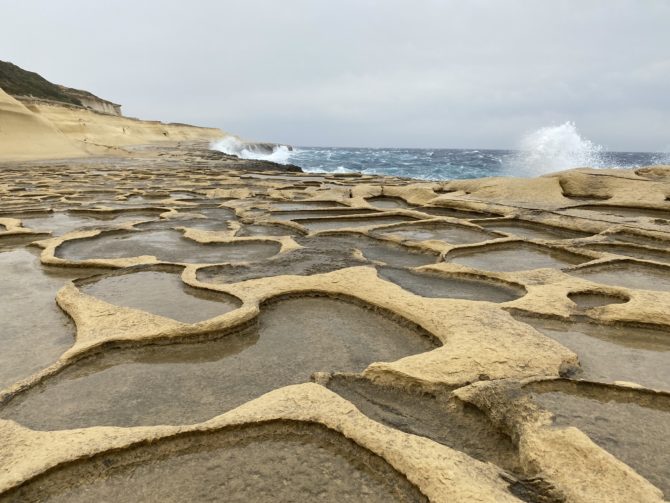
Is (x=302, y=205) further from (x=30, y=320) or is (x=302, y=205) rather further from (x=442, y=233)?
(x=30, y=320)

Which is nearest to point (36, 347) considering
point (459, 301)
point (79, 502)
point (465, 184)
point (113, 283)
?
point (113, 283)

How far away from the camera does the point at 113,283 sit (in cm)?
416

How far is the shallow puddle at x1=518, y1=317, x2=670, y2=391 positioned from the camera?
8.30 ft

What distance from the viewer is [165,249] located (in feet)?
18.1

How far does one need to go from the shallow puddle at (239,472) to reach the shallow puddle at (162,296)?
152cm

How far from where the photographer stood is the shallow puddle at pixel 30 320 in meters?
2.70

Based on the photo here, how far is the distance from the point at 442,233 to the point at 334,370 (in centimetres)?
432

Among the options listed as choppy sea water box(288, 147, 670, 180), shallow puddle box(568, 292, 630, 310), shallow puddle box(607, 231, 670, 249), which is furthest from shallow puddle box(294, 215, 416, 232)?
choppy sea water box(288, 147, 670, 180)

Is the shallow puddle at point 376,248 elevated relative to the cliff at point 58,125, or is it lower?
lower

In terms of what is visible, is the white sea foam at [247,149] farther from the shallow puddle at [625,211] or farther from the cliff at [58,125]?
the shallow puddle at [625,211]

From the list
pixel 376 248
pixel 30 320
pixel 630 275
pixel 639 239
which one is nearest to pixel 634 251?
pixel 639 239

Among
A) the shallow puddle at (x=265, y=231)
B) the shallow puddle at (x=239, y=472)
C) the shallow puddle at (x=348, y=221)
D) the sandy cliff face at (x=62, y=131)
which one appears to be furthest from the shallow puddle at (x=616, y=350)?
the sandy cliff face at (x=62, y=131)

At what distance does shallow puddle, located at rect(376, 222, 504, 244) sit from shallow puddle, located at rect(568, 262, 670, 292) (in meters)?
1.60

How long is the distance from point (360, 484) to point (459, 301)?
184 centimetres
